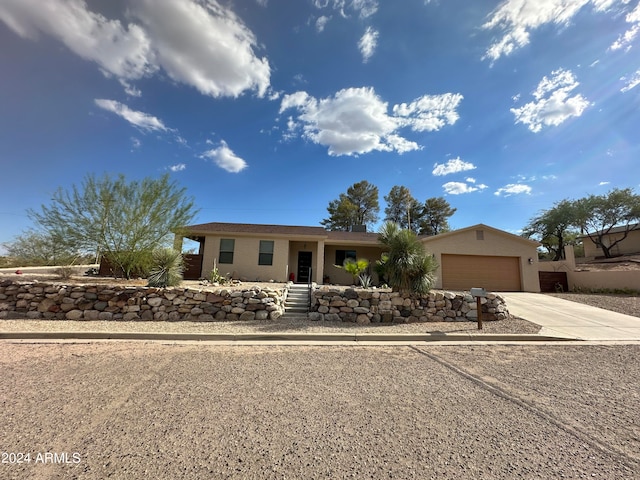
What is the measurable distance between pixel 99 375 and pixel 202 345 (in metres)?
1.81

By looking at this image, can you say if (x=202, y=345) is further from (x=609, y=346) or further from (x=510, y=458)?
(x=609, y=346)

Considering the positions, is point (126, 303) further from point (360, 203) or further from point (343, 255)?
point (360, 203)

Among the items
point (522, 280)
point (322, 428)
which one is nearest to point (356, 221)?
point (522, 280)

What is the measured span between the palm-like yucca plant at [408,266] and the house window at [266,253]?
8.04 meters

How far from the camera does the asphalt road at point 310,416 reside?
206cm

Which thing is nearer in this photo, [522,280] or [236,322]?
[236,322]

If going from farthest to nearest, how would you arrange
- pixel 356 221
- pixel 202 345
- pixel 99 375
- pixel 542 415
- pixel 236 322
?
pixel 356 221 < pixel 236 322 < pixel 202 345 < pixel 99 375 < pixel 542 415

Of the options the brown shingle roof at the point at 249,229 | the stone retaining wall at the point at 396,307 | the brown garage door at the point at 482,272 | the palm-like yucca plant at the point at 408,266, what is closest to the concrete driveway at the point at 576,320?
the stone retaining wall at the point at 396,307

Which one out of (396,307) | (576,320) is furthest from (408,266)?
(576,320)

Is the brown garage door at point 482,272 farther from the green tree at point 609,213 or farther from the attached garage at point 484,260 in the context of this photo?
the green tree at point 609,213

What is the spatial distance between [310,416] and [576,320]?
9.61 m

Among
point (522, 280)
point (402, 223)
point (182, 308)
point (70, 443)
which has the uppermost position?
point (402, 223)

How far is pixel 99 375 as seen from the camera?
3738mm

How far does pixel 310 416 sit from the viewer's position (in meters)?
2.79
